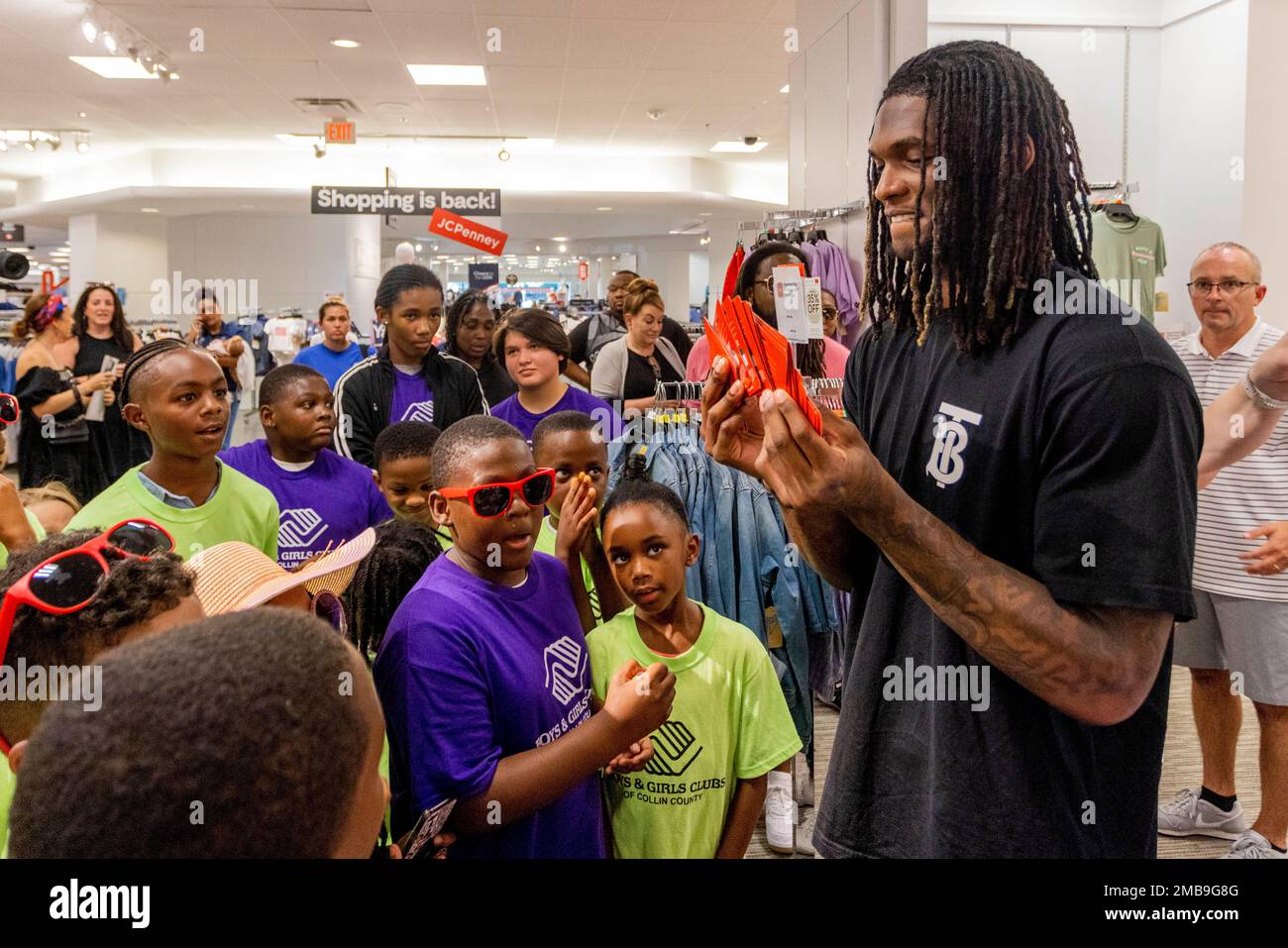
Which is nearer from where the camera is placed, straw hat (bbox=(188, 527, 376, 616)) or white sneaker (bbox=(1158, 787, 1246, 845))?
straw hat (bbox=(188, 527, 376, 616))

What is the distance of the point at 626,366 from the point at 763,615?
6.25 feet

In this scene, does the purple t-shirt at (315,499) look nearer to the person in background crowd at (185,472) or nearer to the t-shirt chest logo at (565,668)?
the person in background crowd at (185,472)

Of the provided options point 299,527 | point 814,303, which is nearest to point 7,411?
point 299,527

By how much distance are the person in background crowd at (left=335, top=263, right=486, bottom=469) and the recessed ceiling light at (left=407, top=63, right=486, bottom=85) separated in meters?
5.51

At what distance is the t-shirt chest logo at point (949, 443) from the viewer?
1.09 metres

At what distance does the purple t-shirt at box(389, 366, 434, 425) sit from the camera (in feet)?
12.2

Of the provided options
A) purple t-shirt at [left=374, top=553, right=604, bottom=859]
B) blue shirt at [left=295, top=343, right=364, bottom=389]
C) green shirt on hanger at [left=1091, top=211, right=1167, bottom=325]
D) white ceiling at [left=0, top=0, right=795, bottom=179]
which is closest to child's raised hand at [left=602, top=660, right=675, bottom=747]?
purple t-shirt at [left=374, top=553, right=604, bottom=859]

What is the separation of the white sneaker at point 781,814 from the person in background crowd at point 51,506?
7.13ft

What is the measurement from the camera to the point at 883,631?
3.91ft

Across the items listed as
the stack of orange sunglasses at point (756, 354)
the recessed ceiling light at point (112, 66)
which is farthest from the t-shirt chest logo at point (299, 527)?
the recessed ceiling light at point (112, 66)

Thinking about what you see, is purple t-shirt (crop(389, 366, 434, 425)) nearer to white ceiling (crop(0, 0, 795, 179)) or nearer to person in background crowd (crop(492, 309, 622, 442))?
person in background crowd (crop(492, 309, 622, 442))

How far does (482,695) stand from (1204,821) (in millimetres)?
2902
